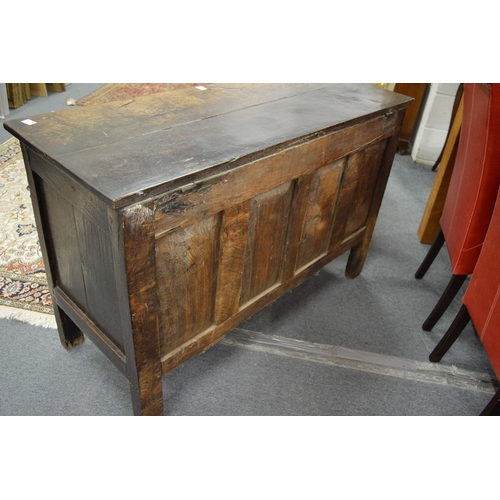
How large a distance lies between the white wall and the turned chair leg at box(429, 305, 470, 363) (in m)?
1.78

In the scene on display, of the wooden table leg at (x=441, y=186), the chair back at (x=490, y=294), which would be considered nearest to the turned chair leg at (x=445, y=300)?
the chair back at (x=490, y=294)

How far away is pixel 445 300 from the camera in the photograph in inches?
68.7

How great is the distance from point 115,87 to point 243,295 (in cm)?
319

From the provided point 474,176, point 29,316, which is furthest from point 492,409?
point 29,316

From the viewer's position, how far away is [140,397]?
48.4 inches

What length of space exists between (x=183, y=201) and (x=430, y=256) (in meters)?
1.40

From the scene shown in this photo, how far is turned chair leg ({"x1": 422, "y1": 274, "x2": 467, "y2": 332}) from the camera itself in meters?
1.68

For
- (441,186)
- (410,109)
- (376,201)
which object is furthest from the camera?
(410,109)

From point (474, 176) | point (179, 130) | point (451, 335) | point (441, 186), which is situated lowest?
point (451, 335)

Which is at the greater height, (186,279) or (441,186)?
(186,279)

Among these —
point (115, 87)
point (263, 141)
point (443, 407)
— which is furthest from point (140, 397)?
point (115, 87)

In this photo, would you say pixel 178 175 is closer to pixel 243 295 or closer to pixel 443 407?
pixel 243 295

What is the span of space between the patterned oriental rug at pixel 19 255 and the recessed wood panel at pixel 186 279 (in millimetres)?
697

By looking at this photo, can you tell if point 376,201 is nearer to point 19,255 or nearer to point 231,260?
point 231,260
